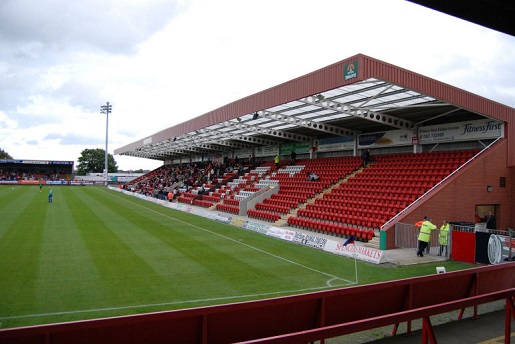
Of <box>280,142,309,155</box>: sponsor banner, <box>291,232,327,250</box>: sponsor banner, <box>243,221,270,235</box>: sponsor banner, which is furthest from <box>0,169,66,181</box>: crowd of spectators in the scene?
<box>291,232,327,250</box>: sponsor banner

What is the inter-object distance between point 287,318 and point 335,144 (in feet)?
83.6

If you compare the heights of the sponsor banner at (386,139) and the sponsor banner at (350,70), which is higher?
the sponsor banner at (350,70)

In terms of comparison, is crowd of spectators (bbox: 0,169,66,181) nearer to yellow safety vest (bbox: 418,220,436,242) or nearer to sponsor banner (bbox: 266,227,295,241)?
sponsor banner (bbox: 266,227,295,241)

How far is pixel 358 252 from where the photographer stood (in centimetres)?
1423

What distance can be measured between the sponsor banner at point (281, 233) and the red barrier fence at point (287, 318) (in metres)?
11.2

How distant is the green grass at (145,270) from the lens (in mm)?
8539

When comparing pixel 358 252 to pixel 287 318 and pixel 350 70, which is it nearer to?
pixel 350 70

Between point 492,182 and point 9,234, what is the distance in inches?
911

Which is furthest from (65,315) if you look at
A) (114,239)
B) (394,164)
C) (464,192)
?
(394,164)

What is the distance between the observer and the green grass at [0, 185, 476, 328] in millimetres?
8539

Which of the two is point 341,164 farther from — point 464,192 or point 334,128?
point 464,192

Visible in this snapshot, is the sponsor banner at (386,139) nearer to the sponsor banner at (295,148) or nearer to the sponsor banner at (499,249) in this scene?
the sponsor banner at (295,148)

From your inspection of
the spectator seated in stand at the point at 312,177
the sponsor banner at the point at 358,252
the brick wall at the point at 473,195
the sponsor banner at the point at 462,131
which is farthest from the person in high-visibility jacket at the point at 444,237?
the spectator seated in stand at the point at 312,177

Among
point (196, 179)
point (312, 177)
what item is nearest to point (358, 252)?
point (312, 177)
